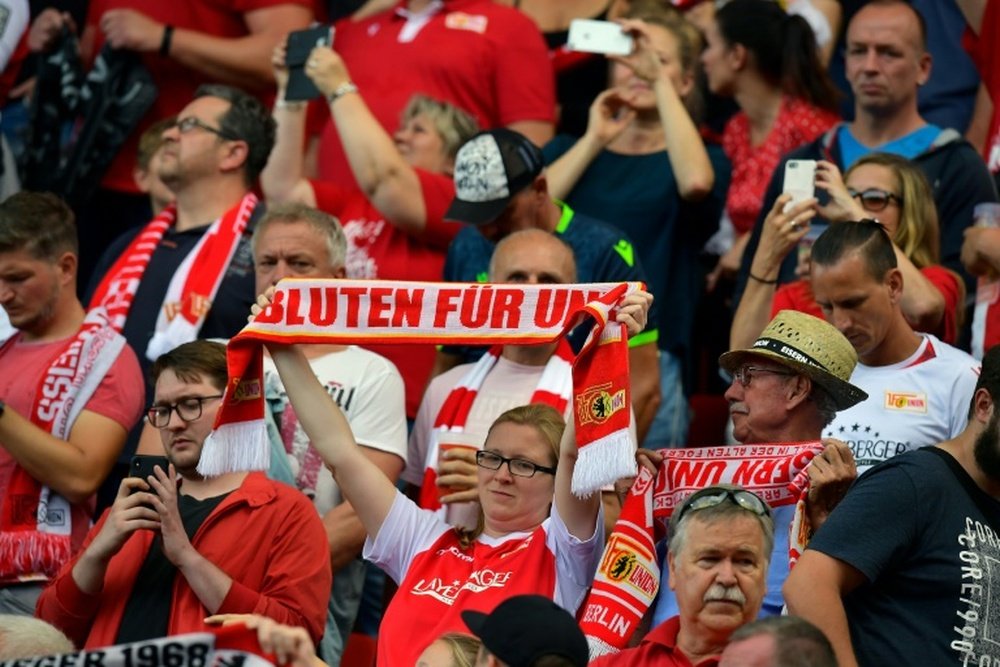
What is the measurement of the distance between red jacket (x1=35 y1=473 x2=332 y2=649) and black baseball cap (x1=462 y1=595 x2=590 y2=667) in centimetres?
130

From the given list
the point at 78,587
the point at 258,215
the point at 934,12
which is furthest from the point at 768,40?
the point at 78,587

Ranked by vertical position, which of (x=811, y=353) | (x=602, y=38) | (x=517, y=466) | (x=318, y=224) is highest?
(x=602, y=38)

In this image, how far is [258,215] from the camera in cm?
793

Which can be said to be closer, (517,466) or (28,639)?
(28,639)

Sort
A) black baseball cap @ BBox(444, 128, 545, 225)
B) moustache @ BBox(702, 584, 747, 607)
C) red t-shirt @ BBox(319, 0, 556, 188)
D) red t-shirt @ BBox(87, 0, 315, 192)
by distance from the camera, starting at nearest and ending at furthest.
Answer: moustache @ BBox(702, 584, 747, 607) → black baseball cap @ BBox(444, 128, 545, 225) → red t-shirt @ BBox(319, 0, 556, 188) → red t-shirt @ BBox(87, 0, 315, 192)

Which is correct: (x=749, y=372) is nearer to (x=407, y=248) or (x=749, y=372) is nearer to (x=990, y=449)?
(x=990, y=449)

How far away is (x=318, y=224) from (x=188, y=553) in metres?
1.87

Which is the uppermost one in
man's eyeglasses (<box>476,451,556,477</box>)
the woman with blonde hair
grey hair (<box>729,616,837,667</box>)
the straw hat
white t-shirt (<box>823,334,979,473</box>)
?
the woman with blonde hair

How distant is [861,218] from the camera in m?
6.96

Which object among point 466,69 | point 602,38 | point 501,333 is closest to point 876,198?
point 602,38

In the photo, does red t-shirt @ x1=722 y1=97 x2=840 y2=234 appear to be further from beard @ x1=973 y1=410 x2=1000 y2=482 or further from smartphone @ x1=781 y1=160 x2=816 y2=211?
beard @ x1=973 y1=410 x2=1000 y2=482

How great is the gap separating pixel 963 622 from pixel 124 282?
4.00 m

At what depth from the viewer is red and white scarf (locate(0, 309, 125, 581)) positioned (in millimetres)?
6730

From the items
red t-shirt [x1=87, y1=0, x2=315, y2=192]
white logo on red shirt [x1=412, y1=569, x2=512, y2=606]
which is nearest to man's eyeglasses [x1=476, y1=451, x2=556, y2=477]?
white logo on red shirt [x1=412, y1=569, x2=512, y2=606]
